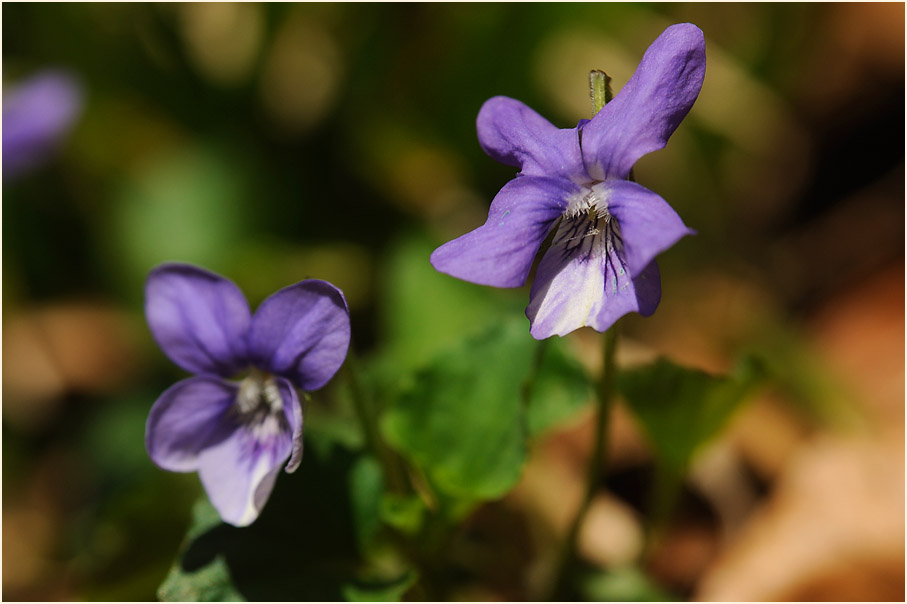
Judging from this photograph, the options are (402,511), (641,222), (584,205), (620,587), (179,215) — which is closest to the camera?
(641,222)

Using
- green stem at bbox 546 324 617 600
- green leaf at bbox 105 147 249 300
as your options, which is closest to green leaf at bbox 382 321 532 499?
green stem at bbox 546 324 617 600

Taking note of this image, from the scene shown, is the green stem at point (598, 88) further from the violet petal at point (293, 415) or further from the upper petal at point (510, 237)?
the violet petal at point (293, 415)

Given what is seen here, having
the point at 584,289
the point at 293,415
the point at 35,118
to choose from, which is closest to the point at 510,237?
the point at 584,289

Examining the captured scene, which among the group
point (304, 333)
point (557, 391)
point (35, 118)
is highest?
point (35, 118)

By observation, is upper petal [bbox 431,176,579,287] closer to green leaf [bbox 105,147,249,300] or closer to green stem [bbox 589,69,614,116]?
green stem [bbox 589,69,614,116]

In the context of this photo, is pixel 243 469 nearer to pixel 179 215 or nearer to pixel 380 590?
pixel 380 590

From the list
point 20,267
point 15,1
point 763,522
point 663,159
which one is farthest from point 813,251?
point 15,1

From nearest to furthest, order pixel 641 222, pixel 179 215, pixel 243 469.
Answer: pixel 641 222 → pixel 243 469 → pixel 179 215
